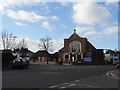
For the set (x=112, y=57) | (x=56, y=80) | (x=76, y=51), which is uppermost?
(x=76, y=51)

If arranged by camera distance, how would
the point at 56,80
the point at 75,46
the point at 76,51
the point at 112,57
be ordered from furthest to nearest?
the point at 112,57 → the point at 75,46 → the point at 76,51 → the point at 56,80

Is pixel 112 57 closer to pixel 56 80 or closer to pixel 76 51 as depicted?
pixel 76 51

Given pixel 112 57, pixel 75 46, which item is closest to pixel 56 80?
pixel 75 46

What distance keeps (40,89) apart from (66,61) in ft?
316

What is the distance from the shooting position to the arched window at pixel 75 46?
114 m

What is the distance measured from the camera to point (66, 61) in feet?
368

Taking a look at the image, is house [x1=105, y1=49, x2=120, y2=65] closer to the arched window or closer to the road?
the arched window

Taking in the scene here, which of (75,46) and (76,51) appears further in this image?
(75,46)

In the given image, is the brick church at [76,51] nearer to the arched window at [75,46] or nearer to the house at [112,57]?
the arched window at [75,46]

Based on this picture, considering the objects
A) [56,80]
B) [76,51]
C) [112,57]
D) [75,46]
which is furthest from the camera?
[112,57]

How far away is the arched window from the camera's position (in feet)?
373

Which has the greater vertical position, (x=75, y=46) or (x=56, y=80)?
(x=75, y=46)

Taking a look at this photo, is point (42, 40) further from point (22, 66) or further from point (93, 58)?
point (22, 66)

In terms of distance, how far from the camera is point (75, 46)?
4528 inches
